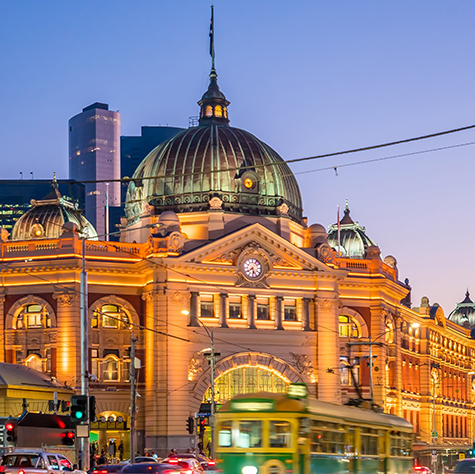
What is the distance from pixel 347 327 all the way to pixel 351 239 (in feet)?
74.5

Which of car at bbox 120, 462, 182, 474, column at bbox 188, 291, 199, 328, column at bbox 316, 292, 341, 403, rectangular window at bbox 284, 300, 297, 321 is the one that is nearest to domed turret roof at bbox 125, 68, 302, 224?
rectangular window at bbox 284, 300, 297, 321

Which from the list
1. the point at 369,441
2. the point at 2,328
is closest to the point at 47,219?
the point at 2,328

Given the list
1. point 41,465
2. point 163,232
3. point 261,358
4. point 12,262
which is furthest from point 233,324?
point 41,465

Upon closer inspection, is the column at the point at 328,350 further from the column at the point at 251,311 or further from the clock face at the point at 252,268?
the clock face at the point at 252,268

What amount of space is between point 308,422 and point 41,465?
36.0 feet

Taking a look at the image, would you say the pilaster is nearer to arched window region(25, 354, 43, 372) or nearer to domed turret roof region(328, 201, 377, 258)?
arched window region(25, 354, 43, 372)

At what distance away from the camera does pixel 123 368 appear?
306 feet

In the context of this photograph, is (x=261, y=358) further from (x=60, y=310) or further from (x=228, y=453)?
(x=228, y=453)

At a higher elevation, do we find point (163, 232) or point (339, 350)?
point (163, 232)

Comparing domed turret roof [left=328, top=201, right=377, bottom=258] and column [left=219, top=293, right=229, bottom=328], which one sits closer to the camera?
column [left=219, top=293, right=229, bottom=328]

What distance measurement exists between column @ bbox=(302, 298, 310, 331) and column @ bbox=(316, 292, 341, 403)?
814 mm

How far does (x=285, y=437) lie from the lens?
36.5 m

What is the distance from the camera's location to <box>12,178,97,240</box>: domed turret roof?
98.8 metres

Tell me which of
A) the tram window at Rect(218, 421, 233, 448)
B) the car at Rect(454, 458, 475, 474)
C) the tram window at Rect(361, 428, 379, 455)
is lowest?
the car at Rect(454, 458, 475, 474)
